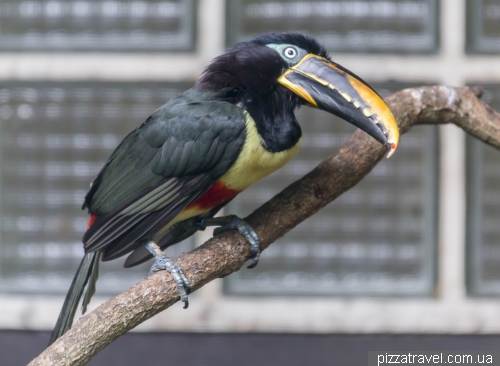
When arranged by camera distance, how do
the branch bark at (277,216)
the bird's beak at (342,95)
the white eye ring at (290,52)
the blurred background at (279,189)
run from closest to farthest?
the branch bark at (277,216), the bird's beak at (342,95), the white eye ring at (290,52), the blurred background at (279,189)

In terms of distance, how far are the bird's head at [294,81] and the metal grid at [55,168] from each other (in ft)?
2.12

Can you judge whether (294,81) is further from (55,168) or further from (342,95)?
(55,168)

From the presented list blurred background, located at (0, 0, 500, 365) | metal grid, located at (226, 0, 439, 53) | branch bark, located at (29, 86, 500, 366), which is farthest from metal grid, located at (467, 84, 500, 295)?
branch bark, located at (29, 86, 500, 366)

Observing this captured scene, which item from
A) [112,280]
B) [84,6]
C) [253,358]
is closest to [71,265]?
[112,280]

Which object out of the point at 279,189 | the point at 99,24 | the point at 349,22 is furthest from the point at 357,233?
the point at 99,24

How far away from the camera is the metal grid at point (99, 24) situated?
182 centimetres

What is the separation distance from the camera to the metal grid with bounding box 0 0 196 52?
1815mm

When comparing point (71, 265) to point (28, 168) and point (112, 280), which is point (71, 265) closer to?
point (112, 280)

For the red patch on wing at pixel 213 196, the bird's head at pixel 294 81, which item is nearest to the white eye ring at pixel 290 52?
the bird's head at pixel 294 81

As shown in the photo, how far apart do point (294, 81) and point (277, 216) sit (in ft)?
0.82

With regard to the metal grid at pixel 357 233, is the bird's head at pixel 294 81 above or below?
above

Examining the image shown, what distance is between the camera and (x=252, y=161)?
113cm

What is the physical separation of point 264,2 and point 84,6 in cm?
52

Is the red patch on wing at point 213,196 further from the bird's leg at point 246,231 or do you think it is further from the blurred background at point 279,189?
the blurred background at point 279,189
